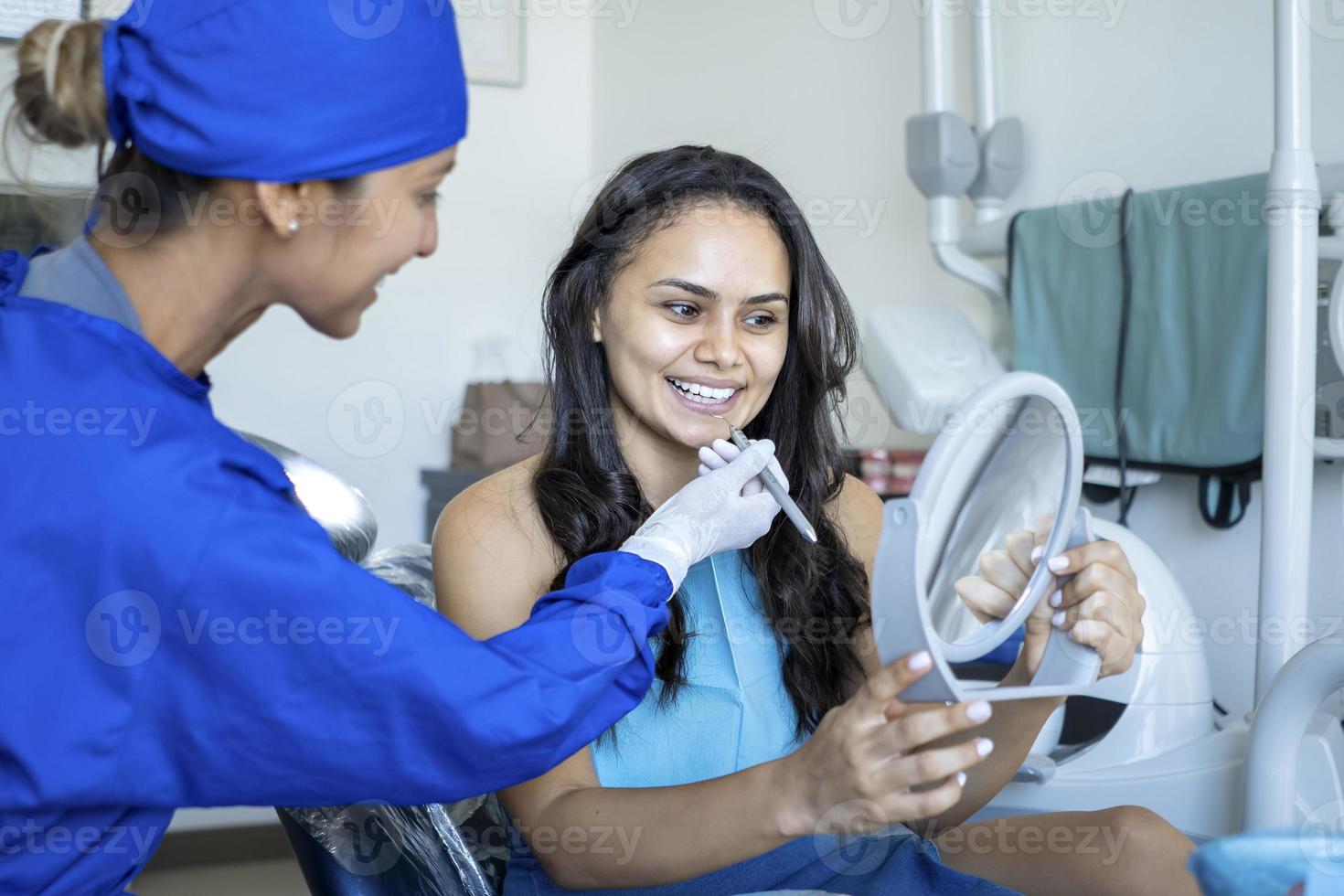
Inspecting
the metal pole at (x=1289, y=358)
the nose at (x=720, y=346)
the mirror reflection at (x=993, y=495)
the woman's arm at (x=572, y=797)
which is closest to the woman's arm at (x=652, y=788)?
the woman's arm at (x=572, y=797)

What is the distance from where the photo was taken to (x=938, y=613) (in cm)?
99

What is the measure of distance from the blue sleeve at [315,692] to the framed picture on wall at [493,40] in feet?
9.16

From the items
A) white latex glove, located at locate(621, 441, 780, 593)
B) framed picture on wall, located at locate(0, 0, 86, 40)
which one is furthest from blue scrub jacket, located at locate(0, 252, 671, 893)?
framed picture on wall, located at locate(0, 0, 86, 40)

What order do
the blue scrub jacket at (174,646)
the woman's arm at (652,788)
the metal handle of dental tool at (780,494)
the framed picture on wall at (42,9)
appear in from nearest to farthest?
the blue scrub jacket at (174,646) < the woman's arm at (652,788) < the metal handle of dental tool at (780,494) < the framed picture on wall at (42,9)

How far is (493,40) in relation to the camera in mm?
3420

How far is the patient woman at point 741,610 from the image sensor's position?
38.7 inches

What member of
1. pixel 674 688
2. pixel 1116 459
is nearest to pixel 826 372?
pixel 674 688

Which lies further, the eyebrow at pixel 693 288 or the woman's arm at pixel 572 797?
the eyebrow at pixel 693 288

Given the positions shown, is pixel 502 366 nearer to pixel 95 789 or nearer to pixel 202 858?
pixel 202 858

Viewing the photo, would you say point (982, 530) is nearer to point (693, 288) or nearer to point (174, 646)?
point (693, 288)

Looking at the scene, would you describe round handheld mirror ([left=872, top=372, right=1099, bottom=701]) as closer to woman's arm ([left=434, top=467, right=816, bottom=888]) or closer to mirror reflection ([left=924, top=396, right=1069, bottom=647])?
mirror reflection ([left=924, top=396, right=1069, bottom=647])

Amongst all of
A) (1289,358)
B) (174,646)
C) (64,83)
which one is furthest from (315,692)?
(1289,358)

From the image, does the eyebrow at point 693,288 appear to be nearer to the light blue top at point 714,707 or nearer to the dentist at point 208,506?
the light blue top at point 714,707

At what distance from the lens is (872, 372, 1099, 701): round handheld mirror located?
875mm
